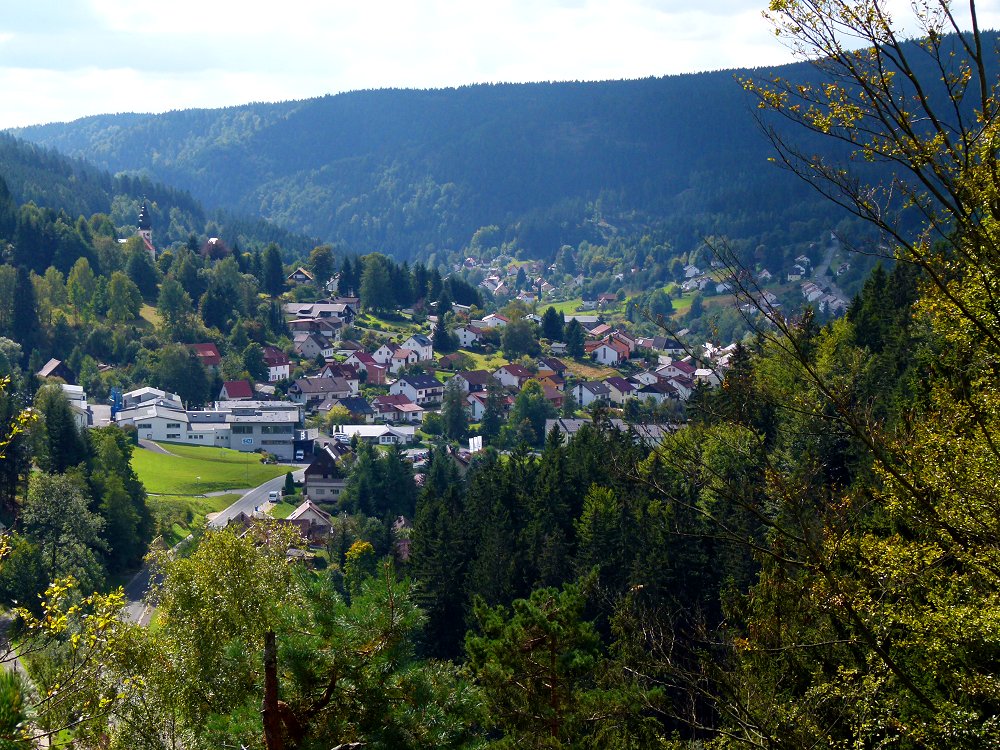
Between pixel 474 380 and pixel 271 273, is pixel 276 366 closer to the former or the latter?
pixel 474 380

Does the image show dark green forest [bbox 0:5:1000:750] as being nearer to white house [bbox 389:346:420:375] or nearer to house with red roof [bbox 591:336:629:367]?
white house [bbox 389:346:420:375]

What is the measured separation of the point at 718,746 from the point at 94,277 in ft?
258

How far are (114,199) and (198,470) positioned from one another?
100032mm

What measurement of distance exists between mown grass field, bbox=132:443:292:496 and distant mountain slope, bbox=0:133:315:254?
72818 mm

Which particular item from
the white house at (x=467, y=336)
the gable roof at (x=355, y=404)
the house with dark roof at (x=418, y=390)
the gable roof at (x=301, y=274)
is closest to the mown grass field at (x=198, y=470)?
the gable roof at (x=355, y=404)

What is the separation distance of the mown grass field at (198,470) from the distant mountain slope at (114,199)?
2867 inches

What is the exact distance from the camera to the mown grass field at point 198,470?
49031mm

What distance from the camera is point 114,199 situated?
14112 centimetres

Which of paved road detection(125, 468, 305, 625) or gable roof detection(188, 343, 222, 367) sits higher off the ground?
gable roof detection(188, 343, 222, 367)

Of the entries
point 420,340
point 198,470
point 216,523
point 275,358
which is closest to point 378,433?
point 198,470

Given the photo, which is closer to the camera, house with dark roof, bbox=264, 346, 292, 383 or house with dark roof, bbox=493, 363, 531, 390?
house with dark roof, bbox=493, 363, 531, 390

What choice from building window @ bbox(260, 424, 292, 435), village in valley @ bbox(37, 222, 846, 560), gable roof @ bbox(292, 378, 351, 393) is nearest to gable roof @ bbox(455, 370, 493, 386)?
village in valley @ bbox(37, 222, 846, 560)

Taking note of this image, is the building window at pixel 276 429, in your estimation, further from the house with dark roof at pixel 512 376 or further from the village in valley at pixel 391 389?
the house with dark roof at pixel 512 376

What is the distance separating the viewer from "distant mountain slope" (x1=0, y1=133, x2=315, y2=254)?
12419 centimetres
